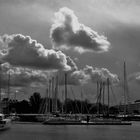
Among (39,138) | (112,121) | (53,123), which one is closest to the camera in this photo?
(39,138)

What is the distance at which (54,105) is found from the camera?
171 metres

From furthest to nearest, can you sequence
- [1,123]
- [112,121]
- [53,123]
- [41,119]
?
[41,119], [112,121], [53,123], [1,123]

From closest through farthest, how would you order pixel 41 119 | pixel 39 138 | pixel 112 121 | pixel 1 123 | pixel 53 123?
1. pixel 39 138
2. pixel 1 123
3. pixel 53 123
4. pixel 112 121
5. pixel 41 119

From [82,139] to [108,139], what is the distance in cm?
629

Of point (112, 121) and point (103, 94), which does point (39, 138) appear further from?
point (103, 94)

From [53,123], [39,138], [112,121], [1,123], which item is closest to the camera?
[39,138]

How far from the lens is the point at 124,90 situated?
168 m

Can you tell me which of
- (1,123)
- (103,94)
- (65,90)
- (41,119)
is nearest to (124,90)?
(103,94)

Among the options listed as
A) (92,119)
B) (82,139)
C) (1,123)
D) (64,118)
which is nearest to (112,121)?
(92,119)

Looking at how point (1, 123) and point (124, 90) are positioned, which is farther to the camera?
point (124, 90)

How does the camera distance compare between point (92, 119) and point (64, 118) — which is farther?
point (92, 119)

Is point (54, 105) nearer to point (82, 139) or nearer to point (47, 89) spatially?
point (47, 89)

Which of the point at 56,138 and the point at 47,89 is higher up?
the point at 47,89

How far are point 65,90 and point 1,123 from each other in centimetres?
5158
